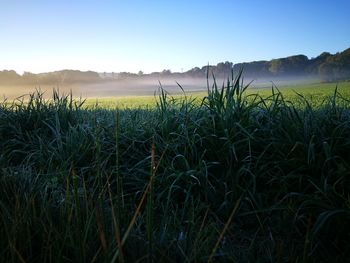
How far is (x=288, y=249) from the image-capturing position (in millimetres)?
2406

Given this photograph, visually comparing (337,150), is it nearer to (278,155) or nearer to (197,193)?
(278,155)

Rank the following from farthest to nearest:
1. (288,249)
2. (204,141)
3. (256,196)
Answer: (204,141), (256,196), (288,249)

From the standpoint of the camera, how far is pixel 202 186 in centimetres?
309

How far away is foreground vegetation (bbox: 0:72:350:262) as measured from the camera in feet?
6.41

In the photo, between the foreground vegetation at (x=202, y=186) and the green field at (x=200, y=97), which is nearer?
the foreground vegetation at (x=202, y=186)

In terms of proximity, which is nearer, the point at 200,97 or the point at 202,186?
the point at 202,186

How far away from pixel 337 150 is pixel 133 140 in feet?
6.75

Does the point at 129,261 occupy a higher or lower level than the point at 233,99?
lower

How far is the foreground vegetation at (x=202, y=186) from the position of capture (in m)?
1.95

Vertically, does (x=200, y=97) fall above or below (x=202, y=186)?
above

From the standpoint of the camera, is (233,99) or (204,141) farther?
(233,99)

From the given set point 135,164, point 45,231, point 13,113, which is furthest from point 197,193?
point 13,113

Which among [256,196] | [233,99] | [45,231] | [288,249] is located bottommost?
[288,249]

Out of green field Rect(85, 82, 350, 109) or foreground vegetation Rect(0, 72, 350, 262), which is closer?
foreground vegetation Rect(0, 72, 350, 262)
